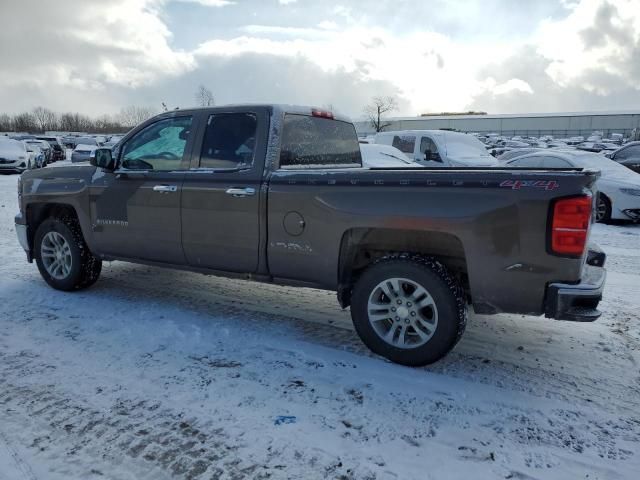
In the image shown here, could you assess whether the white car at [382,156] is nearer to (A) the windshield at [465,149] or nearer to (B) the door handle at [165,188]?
(A) the windshield at [465,149]

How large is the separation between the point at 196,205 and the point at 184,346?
50.2 inches

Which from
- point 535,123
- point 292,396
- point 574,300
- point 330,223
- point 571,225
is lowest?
point 292,396

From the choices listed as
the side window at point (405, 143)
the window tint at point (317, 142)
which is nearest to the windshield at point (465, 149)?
the side window at point (405, 143)

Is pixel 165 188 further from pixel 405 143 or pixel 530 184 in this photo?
pixel 405 143

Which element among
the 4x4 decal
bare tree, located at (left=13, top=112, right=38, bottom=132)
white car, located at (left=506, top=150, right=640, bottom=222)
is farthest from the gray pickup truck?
bare tree, located at (left=13, top=112, right=38, bottom=132)

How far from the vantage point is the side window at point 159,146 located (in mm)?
4844

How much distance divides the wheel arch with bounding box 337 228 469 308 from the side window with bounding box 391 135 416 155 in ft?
29.9

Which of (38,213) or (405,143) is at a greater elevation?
(405,143)

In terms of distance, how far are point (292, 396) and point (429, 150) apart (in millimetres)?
9612

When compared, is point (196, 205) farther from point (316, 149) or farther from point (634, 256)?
point (634, 256)

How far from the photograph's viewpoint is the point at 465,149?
1239 cm

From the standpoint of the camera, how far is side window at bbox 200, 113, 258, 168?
14.6 feet

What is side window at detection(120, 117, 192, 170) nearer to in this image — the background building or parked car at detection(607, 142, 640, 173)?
parked car at detection(607, 142, 640, 173)

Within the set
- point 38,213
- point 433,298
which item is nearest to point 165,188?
point 38,213
